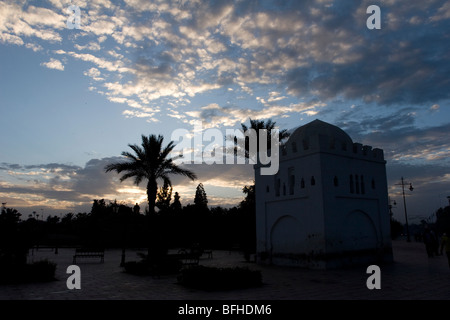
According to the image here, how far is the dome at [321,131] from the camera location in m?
18.7

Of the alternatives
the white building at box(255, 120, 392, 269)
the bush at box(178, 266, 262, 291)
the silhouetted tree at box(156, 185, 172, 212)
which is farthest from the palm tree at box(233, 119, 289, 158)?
the silhouetted tree at box(156, 185, 172, 212)

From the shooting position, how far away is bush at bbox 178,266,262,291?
10.5m

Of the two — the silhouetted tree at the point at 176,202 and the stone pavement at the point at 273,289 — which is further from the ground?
the silhouetted tree at the point at 176,202

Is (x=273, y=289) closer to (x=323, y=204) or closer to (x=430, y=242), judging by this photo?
(x=323, y=204)

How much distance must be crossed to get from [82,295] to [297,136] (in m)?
13.8

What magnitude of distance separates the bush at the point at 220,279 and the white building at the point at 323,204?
5929mm

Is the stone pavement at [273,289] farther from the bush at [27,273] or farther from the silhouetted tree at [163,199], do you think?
the silhouetted tree at [163,199]

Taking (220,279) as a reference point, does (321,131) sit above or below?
above

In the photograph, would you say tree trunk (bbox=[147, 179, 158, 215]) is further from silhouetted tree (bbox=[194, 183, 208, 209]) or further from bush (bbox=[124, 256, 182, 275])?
silhouetted tree (bbox=[194, 183, 208, 209])

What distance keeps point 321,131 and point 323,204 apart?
15.4 ft

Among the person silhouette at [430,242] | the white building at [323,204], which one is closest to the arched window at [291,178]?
the white building at [323,204]

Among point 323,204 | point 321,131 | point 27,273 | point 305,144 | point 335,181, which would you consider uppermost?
point 321,131

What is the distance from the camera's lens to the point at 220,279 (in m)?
10.5

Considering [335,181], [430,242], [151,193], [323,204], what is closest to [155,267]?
[151,193]
